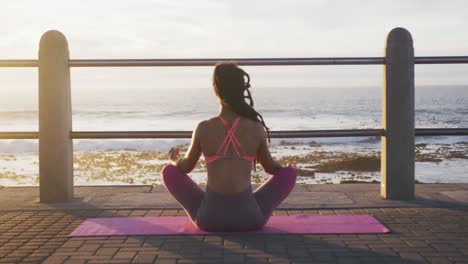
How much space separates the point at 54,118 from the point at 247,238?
2.24 meters

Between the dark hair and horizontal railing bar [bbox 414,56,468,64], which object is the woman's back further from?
horizontal railing bar [bbox 414,56,468,64]

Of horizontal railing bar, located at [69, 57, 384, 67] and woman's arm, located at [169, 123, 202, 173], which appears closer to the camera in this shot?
woman's arm, located at [169, 123, 202, 173]

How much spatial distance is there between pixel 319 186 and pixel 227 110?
231 cm

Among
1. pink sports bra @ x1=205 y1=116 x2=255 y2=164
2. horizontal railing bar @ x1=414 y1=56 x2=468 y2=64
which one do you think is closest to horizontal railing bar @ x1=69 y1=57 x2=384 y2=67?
horizontal railing bar @ x1=414 y1=56 x2=468 y2=64

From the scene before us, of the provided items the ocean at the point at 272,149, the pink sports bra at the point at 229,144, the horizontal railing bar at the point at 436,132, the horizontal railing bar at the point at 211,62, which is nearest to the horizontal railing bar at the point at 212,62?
the horizontal railing bar at the point at 211,62

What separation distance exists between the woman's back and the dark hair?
9 centimetres

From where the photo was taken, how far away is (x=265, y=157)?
415cm

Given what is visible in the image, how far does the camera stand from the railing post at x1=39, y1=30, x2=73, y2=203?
519cm

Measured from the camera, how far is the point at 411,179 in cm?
534

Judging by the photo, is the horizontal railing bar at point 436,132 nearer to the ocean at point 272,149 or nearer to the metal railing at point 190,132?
the metal railing at point 190,132

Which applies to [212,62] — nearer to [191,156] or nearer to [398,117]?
[191,156]

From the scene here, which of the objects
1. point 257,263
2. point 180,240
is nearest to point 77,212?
point 180,240

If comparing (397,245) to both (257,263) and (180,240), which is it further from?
(180,240)

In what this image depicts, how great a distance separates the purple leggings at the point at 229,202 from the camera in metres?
4.04
